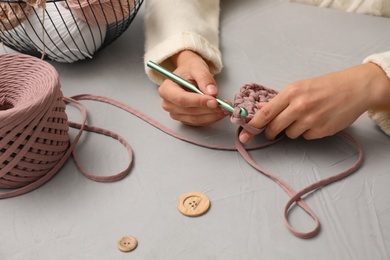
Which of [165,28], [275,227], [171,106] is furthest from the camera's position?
[165,28]

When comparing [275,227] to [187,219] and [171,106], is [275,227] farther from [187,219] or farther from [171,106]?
[171,106]

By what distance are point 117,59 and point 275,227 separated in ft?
1.27

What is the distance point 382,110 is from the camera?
1.84 ft

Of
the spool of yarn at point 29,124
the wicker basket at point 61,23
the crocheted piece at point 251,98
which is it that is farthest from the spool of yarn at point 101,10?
the crocheted piece at point 251,98

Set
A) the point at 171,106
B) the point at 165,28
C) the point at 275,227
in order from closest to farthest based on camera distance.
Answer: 1. the point at 275,227
2. the point at 171,106
3. the point at 165,28

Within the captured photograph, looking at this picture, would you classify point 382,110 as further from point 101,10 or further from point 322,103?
point 101,10

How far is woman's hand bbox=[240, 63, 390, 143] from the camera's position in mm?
515

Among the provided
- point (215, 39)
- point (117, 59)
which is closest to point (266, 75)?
point (215, 39)

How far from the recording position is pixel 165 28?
2.18 ft

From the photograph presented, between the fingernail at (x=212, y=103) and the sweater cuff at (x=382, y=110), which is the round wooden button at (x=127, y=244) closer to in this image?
the fingernail at (x=212, y=103)

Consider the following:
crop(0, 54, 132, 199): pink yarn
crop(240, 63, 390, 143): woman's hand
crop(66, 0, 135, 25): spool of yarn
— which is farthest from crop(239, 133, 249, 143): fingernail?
crop(66, 0, 135, 25): spool of yarn

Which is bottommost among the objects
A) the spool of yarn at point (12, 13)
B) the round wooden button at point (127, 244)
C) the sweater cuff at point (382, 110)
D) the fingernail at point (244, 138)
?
the round wooden button at point (127, 244)

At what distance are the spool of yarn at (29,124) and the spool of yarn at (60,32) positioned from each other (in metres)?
0.07

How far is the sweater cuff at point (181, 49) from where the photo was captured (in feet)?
2.04
